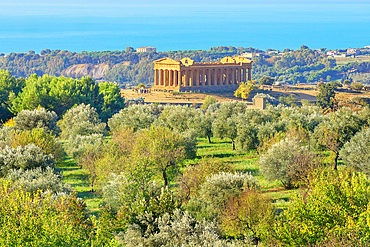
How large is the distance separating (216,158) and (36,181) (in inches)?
458

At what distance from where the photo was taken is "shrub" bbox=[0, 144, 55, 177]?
34594 millimetres

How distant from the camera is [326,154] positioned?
44.1 m

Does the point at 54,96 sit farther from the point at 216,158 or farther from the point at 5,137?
the point at 216,158

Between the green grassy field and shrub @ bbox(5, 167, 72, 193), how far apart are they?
1.90 metres

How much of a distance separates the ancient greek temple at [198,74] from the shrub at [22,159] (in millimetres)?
93567

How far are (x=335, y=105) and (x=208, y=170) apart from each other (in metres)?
62.5

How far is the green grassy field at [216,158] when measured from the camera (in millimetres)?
33688

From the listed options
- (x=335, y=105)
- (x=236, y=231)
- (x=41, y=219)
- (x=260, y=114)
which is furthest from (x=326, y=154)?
(x=335, y=105)

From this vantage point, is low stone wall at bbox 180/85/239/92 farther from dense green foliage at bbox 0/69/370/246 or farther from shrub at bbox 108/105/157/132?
dense green foliage at bbox 0/69/370/246

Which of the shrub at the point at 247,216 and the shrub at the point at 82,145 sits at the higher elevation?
the shrub at the point at 82,145

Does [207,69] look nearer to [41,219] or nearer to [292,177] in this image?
[292,177]

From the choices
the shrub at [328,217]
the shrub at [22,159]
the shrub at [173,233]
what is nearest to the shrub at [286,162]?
the shrub at [328,217]

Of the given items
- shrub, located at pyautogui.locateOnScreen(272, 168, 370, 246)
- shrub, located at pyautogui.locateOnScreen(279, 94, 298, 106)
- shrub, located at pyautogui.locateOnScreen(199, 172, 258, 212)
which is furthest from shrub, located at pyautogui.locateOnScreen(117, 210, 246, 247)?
shrub, located at pyautogui.locateOnScreen(279, 94, 298, 106)

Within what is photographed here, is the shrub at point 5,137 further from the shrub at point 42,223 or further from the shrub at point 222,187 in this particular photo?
the shrub at point 222,187
